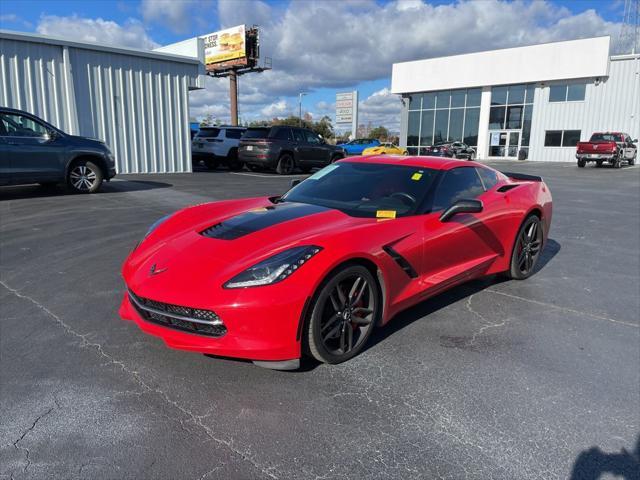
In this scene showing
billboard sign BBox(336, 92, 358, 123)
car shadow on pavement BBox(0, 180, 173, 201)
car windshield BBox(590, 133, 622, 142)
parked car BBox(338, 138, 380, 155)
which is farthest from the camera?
billboard sign BBox(336, 92, 358, 123)

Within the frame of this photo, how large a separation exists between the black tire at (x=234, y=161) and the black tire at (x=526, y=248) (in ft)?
47.4

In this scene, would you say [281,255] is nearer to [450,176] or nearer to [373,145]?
[450,176]

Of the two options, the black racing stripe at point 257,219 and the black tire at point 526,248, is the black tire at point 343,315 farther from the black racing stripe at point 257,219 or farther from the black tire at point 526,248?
the black tire at point 526,248

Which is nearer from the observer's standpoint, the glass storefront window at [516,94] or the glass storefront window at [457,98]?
the glass storefront window at [516,94]

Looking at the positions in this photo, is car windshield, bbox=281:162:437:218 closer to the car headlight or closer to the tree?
the car headlight

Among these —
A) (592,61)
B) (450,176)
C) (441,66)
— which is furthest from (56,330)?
(441,66)

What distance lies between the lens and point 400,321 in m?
3.82

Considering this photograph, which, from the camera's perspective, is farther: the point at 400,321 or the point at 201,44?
the point at 201,44

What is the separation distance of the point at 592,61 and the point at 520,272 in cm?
3609

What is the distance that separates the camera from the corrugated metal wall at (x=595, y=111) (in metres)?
33.3

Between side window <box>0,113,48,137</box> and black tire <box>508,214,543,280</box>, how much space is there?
9.07 m

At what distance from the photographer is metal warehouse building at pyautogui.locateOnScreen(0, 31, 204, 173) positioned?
12984 mm

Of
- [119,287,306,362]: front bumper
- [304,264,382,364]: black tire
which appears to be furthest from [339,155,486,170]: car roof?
[119,287,306,362]: front bumper

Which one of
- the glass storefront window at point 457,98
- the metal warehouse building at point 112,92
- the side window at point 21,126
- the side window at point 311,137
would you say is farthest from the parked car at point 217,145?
the glass storefront window at point 457,98
